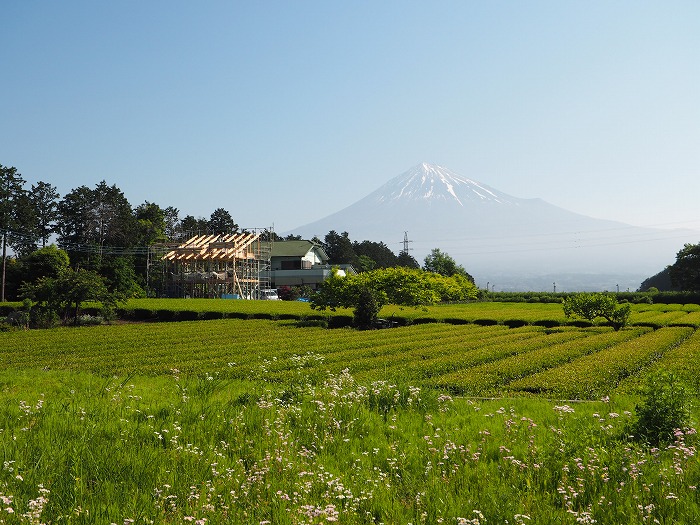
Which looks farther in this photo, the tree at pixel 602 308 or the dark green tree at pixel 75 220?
the dark green tree at pixel 75 220

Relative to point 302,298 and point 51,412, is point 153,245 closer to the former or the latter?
point 302,298

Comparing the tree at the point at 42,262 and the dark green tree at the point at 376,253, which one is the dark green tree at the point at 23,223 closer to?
the tree at the point at 42,262

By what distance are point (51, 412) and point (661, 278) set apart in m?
139

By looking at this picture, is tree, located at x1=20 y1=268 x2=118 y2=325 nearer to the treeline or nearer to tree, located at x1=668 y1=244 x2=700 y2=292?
the treeline

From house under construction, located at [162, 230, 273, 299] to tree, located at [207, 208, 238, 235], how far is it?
33.7 m

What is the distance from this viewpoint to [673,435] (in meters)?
7.85

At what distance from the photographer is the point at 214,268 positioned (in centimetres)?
7206

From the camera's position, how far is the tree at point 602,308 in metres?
33.9

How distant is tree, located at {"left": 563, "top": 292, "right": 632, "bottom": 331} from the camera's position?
33.9 meters

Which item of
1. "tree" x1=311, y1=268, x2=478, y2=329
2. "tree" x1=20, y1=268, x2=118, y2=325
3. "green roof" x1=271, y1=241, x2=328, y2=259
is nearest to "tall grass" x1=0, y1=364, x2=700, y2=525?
"tree" x1=311, y1=268, x2=478, y2=329

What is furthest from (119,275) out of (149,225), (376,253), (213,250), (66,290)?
(376,253)

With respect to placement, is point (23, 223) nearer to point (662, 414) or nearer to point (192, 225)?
point (192, 225)

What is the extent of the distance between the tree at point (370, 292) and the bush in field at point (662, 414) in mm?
27061

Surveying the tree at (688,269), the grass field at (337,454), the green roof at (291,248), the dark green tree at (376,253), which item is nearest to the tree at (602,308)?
the grass field at (337,454)
